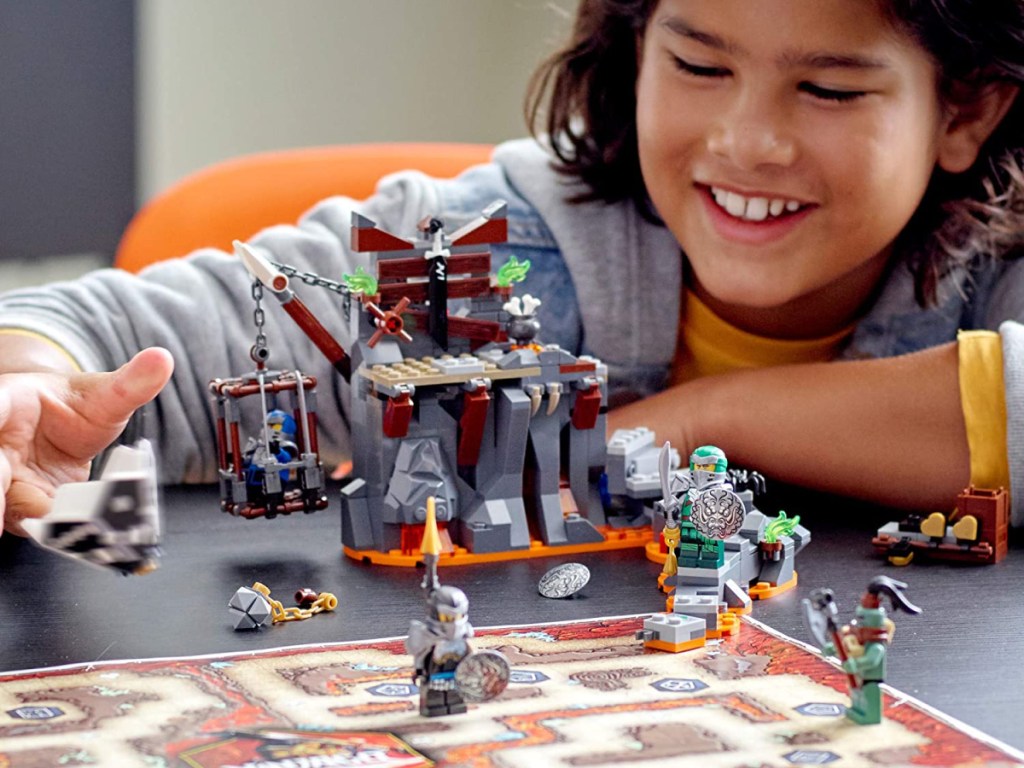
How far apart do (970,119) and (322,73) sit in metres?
1.80

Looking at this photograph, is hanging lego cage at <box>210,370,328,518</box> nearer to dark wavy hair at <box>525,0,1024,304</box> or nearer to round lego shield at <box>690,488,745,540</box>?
round lego shield at <box>690,488,745,540</box>

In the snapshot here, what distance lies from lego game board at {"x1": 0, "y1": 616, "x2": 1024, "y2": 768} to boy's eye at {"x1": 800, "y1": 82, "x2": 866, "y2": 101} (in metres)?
0.51

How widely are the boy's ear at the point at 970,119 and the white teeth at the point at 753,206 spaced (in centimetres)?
17

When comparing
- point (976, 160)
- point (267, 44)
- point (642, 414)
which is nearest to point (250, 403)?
point (642, 414)

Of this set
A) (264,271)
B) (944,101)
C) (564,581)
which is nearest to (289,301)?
(264,271)

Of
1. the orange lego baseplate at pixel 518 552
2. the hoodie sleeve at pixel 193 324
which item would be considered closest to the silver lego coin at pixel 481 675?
the orange lego baseplate at pixel 518 552

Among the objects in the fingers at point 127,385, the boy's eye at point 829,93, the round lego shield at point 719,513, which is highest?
the boy's eye at point 829,93

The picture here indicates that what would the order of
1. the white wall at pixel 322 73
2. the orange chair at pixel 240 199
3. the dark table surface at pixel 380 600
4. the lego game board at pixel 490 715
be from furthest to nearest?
the white wall at pixel 322 73, the orange chair at pixel 240 199, the dark table surface at pixel 380 600, the lego game board at pixel 490 715

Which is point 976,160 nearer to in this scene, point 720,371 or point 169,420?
point 720,371

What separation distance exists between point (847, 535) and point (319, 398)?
1.61ft

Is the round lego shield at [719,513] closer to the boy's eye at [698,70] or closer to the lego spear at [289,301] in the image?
the lego spear at [289,301]

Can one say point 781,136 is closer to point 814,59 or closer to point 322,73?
point 814,59

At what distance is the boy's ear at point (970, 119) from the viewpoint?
4.27 ft

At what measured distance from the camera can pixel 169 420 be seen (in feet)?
4.12
